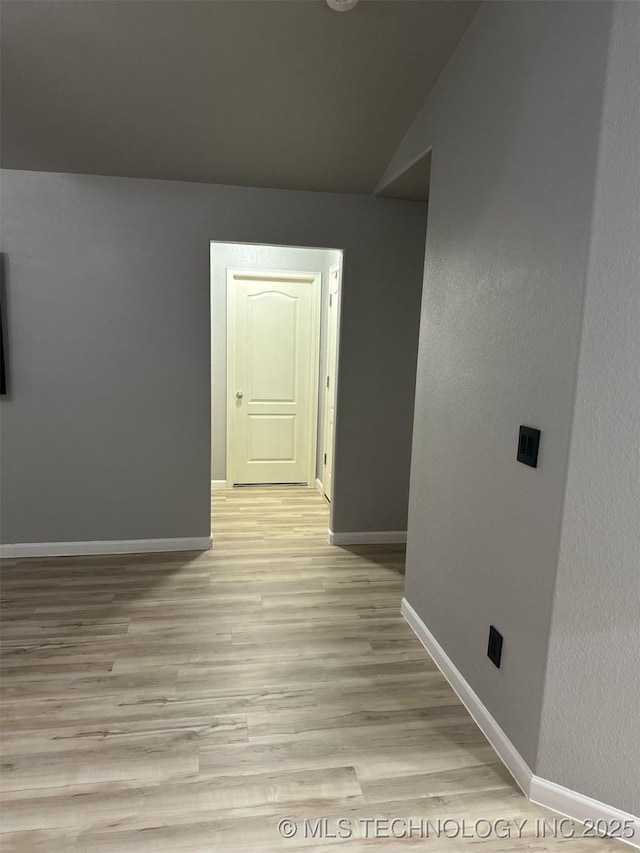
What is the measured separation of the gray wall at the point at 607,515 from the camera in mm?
1411

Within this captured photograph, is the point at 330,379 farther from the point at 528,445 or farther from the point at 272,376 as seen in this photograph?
the point at 528,445

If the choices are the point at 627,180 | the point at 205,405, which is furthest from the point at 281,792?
the point at 205,405

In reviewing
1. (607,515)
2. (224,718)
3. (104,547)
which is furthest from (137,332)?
(607,515)

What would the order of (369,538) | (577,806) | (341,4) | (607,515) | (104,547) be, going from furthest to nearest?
1. (369,538)
2. (104,547)
3. (341,4)
4. (577,806)
5. (607,515)

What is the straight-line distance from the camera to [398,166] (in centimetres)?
306

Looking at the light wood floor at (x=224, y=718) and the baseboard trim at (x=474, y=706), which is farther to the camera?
the baseboard trim at (x=474, y=706)

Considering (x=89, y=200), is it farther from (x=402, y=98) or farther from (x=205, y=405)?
(x=402, y=98)

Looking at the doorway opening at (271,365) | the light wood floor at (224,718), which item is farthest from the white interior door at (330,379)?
the light wood floor at (224,718)

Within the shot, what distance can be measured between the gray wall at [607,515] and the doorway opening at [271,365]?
3360 mm

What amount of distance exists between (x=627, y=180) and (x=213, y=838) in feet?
7.11

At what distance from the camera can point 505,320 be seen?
1.93 metres

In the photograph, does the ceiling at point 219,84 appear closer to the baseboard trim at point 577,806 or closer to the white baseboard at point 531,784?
the white baseboard at point 531,784

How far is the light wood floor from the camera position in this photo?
1.67m

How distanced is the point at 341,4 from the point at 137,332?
83.8 inches
